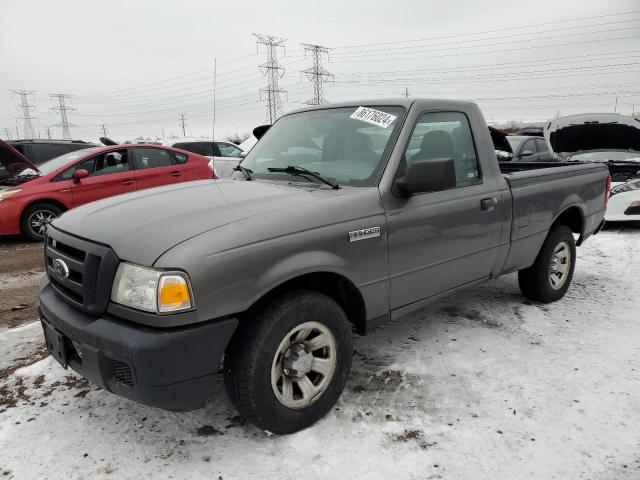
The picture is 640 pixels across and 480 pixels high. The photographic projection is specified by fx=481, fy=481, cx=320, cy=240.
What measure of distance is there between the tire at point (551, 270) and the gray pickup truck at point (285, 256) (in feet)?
1.98

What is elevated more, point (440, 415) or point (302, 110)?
point (302, 110)

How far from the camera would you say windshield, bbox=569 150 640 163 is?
852 centimetres

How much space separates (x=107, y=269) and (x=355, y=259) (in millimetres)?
1281

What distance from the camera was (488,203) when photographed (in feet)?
11.7

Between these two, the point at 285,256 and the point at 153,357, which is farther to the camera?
the point at 285,256

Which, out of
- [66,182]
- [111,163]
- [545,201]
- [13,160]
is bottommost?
[66,182]

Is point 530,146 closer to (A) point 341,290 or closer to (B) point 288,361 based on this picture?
(A) point 341,290

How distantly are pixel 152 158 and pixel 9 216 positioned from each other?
242cm

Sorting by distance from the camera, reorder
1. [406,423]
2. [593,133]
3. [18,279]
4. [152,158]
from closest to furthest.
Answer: [406,423] < [18,279] < [593,133] < [152,158]

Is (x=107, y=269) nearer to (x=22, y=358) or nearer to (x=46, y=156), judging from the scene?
(x=22, y=358)

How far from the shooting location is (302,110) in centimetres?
391

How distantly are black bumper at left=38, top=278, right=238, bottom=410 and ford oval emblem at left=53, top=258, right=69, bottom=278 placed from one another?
274mm

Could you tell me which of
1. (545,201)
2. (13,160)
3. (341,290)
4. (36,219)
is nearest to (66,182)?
(36,219)

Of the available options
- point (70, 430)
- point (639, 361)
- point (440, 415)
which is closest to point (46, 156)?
point (70, 430)
